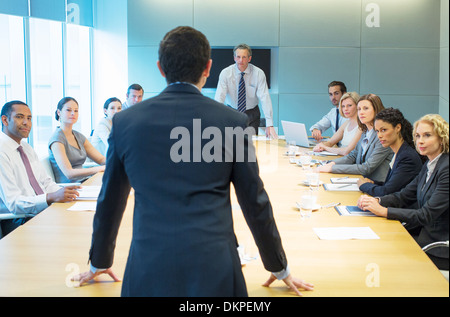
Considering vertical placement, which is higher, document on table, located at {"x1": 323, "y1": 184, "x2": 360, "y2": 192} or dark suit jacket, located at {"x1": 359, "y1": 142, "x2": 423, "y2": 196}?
dark suit jacket, located at {"x1": 359, "y1": 142, "x2": 423, "y2": 196}

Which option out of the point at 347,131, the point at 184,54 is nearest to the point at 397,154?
the point at 347,131

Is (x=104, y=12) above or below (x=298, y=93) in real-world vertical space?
above

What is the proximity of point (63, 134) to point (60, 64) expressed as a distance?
370 centimetres

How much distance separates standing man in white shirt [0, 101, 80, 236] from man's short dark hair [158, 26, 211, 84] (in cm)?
186

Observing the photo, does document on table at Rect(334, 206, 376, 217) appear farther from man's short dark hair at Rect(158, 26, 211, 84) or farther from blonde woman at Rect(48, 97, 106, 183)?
blonde woman at Rect(48, 97, 106, 183)

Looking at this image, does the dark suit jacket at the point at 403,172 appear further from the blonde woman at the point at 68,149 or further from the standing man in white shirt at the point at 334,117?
the standing man in white shirt at the point at 334,117

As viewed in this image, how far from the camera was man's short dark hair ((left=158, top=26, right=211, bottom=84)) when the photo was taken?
145cm

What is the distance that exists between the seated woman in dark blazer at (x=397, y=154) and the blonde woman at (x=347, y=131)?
1525mm

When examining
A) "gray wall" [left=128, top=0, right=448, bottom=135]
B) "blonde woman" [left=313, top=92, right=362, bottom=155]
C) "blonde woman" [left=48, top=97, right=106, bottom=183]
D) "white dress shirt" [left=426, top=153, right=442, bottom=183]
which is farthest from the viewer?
"gray wall" [left=128, top=0, right=448, bottom=135]

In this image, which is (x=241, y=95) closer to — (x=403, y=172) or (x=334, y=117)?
(x=334, y=117)

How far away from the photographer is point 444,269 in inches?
103

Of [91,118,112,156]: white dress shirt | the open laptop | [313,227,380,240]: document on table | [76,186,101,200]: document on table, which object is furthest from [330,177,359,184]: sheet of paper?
[91,118,112,156]: white dress shirt

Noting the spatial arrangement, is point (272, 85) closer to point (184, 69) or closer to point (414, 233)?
point (414, 233)
